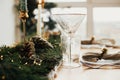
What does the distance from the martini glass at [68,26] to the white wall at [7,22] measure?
116 inches

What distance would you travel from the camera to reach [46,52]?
3.84ft

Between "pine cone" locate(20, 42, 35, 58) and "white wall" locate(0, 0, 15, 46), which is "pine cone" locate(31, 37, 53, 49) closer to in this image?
"pine cone" locate(20, 42, 35, 58)

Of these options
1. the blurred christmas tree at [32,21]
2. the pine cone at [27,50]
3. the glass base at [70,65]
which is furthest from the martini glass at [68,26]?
the blurred christmas tree at [32,21]

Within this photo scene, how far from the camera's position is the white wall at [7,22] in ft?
13.9

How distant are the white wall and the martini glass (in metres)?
2.95

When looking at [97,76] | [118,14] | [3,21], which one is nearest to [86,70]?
[97,76]

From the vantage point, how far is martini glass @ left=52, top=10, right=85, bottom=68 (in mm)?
1173

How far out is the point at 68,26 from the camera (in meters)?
1.20

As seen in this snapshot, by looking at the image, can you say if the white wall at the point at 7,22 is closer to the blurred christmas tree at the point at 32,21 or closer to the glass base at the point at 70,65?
the blurred christmas tree at the point at 32,21

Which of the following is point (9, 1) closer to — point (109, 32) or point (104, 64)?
point (109, 32)

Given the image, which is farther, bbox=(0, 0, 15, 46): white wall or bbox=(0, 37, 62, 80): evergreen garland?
bbox=(0, 0, 15, 46): white wall

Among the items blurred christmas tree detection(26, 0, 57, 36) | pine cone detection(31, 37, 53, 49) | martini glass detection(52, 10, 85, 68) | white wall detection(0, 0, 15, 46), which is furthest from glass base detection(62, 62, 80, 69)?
blurred christmas tree detection(26, 0, 57, 36)

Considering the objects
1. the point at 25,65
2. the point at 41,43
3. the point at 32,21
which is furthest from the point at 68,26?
the point at 32,21

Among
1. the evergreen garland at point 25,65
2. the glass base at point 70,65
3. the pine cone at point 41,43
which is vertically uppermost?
the pine cone at point 41,43
